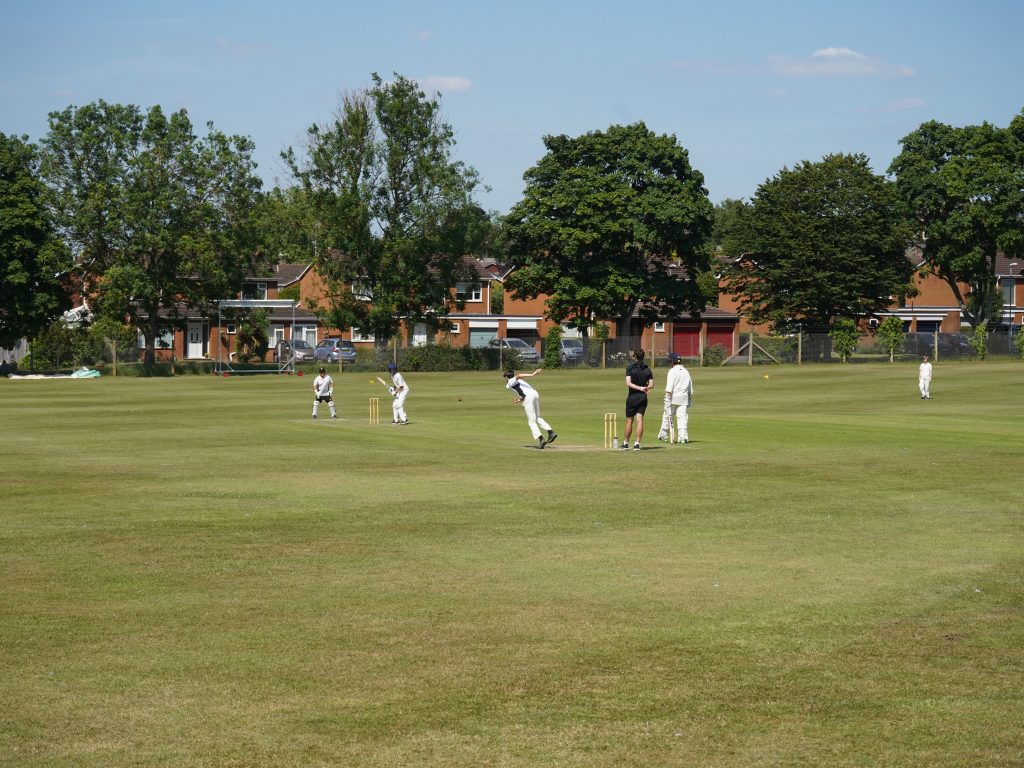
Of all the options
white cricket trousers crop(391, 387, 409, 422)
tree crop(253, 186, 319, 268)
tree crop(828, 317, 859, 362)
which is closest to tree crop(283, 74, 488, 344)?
tree crop(253, 186, 319, 268)

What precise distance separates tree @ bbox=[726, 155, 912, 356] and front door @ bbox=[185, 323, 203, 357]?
140 ft

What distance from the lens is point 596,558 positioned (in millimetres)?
15055

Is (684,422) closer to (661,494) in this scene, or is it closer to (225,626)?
(661,494)

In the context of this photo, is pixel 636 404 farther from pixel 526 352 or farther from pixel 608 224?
pixel 526 352

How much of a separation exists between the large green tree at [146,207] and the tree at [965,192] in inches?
1830

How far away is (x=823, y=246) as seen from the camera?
88812mm

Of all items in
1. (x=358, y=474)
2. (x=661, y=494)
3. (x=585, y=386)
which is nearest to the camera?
(x=661, y=494)

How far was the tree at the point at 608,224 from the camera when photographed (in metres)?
→ 84.9

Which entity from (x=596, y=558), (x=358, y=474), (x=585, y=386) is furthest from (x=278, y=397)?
(x=596, y=558)

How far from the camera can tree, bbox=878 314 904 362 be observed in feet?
271

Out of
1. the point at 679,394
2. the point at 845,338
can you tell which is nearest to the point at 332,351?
the point at 845,338

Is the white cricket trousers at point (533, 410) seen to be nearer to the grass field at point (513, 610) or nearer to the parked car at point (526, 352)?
the grass field at point (513, 610)

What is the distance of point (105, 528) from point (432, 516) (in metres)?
4.30

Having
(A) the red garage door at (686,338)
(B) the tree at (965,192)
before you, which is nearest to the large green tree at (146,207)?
(A) the red garage door at (686,338)
